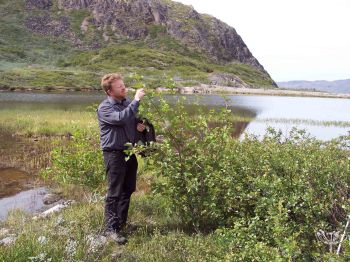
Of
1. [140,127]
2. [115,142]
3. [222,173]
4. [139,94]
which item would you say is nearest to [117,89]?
[139,94]

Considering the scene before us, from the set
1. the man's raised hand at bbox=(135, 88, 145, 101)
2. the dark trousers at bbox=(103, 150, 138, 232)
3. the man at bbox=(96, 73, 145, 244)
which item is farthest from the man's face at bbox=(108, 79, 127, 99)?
the dark trousers at bbox=(103, 150, 138, 232)

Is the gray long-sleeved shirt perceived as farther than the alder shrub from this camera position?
Yes

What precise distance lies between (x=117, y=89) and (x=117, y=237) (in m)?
2.60

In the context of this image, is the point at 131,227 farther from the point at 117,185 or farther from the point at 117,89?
the point at 117,89

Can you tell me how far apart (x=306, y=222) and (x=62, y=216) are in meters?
5.11

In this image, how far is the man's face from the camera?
7.37m

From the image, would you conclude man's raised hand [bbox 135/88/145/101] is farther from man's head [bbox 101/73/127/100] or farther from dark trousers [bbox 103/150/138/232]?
dark trousers [bbox 103/150/138/232]

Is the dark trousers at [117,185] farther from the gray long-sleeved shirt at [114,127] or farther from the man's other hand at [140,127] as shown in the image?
the man's other hand at [140,127]

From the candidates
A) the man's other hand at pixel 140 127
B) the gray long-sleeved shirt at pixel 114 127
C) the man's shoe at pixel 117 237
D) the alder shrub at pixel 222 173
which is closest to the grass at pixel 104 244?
the man's shoe at pixel 117 237

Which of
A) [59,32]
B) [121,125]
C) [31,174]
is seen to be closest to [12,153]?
[31,174]

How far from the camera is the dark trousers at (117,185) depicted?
738 centimetres

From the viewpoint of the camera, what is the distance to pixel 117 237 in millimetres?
7273

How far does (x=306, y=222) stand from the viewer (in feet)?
20.3

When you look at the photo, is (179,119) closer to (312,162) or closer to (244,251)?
(312,162)
